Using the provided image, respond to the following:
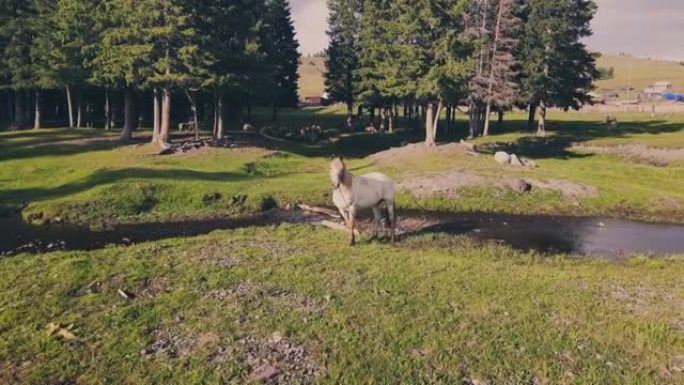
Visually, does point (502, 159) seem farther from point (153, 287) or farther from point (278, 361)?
point (278, 361)

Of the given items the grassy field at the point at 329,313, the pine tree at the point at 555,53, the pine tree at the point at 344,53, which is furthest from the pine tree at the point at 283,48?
the grassy field at the point at 329,313

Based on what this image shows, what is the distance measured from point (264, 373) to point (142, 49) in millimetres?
42832

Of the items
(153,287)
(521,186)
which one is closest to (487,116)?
(521,186)

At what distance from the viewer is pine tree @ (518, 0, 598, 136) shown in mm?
69375

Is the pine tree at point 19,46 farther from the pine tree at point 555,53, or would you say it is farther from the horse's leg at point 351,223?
the pine tree at point 555,53

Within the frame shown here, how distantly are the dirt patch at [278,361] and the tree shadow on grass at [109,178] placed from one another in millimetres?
25482

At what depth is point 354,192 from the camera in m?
20.6

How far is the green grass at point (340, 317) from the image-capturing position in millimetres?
10820

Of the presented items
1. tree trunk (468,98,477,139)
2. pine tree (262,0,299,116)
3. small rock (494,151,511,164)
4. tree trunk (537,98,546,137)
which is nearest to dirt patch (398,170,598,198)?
small rock (494,151,511,164)

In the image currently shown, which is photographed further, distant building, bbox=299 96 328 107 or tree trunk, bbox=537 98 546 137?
distant building, bbox=299 96 328 107

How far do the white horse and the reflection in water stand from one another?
3439 millimetres

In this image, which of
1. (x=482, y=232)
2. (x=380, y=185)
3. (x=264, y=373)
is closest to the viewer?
(x=264, y=373)

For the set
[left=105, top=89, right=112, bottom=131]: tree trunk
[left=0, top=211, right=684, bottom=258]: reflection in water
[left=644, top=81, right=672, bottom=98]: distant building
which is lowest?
[left=0, top=211, right=684, bottom=258]: reflection in water

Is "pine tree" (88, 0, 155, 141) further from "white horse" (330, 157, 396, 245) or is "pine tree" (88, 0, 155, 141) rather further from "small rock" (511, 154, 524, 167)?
"small rock" (511, 154, 524, 167)
